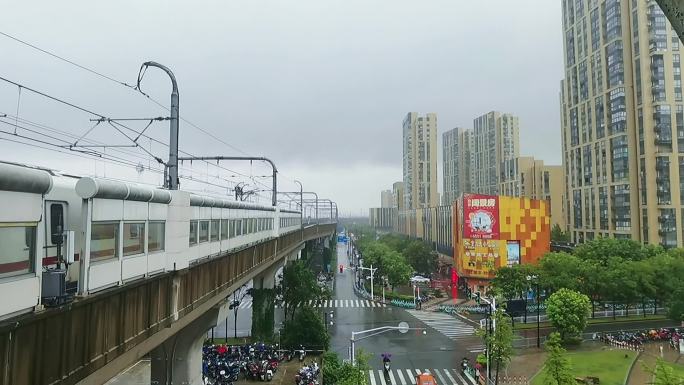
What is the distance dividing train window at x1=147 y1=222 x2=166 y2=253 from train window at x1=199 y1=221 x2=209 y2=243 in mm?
3532

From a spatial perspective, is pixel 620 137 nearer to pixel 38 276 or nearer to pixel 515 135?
pixel 515 135

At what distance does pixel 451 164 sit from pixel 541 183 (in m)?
57.5

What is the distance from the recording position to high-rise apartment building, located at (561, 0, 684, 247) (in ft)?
180

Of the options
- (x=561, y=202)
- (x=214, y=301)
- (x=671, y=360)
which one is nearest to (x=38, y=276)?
(x=214, y=301)

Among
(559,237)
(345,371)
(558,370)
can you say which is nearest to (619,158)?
(559,237)

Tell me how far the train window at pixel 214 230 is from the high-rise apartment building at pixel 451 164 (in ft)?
415

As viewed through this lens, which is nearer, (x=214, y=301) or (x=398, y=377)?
(x=214, y=301)

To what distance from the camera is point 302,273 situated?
37.3m

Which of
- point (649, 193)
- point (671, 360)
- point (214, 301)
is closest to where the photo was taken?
point (214, 301)

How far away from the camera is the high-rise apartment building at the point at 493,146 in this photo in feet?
367

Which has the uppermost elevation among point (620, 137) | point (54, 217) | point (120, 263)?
point (620, 137)

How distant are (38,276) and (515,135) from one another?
118 meters

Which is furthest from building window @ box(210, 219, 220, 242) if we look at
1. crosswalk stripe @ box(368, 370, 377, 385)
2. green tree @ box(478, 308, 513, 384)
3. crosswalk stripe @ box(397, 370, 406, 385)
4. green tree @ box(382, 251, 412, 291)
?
green tree @ box(382, 251, 412, 291)

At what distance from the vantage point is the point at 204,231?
14.6m
